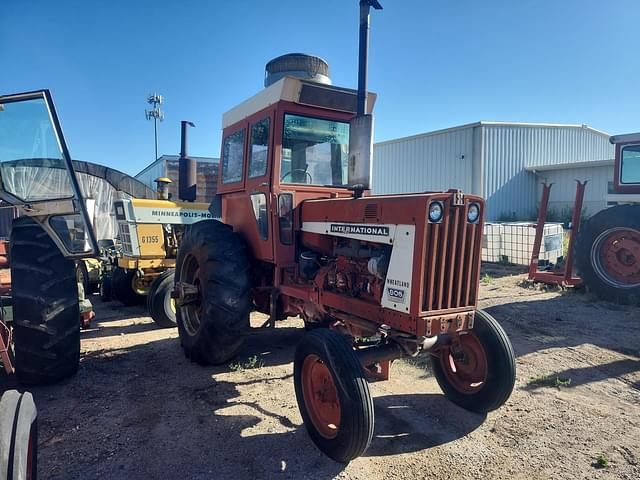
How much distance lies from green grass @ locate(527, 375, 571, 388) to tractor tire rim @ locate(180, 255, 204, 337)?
3266 mm

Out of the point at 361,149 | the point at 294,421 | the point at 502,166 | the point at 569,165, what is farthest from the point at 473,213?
the point at 569,165

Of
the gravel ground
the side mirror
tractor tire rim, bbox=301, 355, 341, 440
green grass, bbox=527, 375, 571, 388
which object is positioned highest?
the side mirror

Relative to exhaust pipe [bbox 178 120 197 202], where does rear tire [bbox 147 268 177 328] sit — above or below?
below

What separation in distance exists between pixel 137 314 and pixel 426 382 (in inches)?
191

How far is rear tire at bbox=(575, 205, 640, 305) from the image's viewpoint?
22.9 ft

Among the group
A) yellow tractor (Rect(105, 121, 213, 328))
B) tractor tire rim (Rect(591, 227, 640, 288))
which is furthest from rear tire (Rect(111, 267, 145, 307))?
tractor tire rim (Rect(591, 227, 640, 288))

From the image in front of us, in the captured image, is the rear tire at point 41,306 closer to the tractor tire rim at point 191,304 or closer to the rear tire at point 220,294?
the rear tire at point 220,294

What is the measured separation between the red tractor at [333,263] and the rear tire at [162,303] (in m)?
1.24

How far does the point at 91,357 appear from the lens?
482 centimetres

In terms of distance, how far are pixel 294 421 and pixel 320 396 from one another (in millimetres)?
493

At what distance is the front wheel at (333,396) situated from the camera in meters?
2.65

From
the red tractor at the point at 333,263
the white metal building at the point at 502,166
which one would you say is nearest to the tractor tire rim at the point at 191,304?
the red tractor at the point at 333,263

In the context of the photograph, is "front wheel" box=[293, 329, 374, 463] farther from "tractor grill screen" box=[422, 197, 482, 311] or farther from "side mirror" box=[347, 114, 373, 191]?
"side mirror" box=[347, 114, 373, 191]

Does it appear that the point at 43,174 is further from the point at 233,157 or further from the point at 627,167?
the point at 627,167
